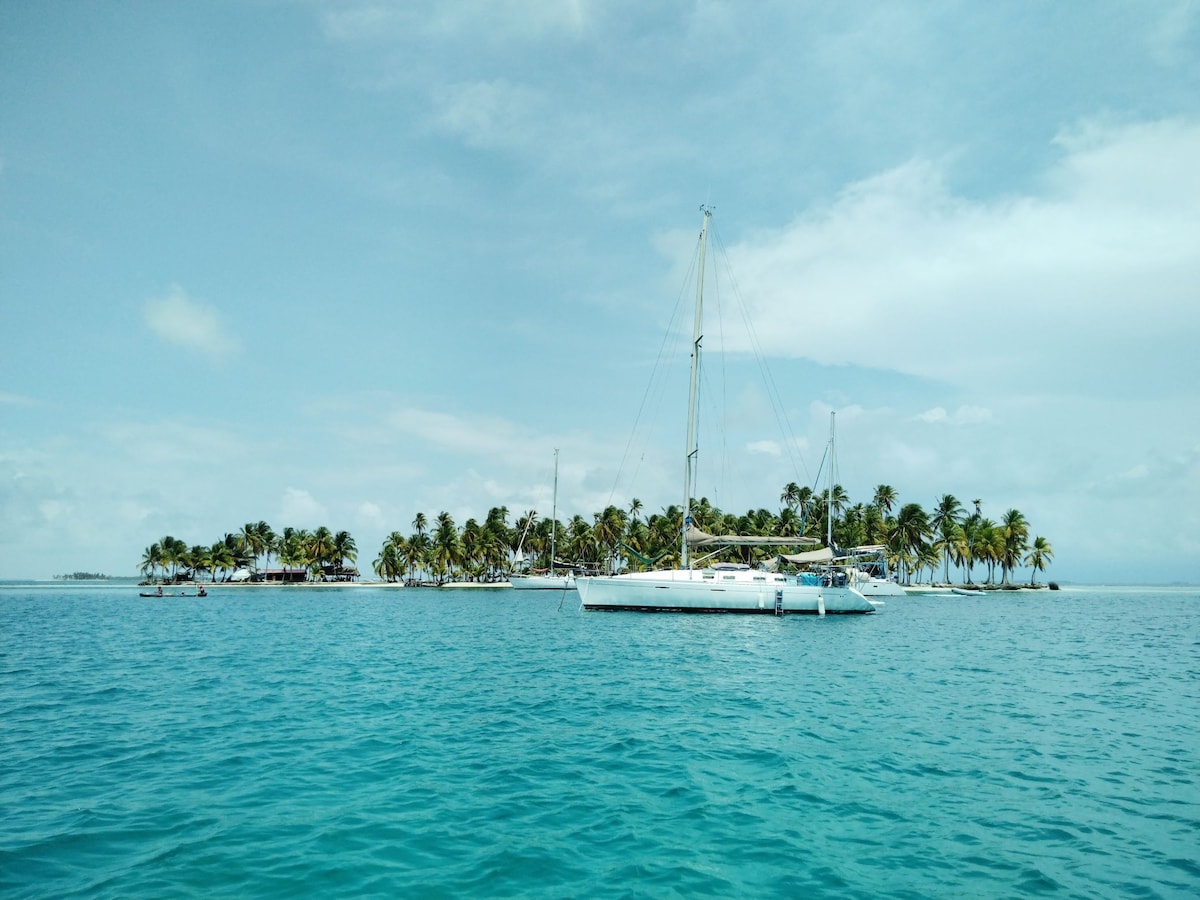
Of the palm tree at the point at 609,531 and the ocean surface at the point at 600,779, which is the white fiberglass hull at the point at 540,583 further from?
the ocean surface at the point at 600,779

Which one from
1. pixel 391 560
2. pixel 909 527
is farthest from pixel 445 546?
pixel 909 527

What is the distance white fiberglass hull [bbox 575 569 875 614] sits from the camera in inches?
1806

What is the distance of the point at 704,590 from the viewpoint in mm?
45844

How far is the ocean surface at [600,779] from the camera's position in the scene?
8336 millimetres

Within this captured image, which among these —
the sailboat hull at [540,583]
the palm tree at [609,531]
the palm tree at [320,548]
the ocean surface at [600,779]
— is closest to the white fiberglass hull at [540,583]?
the sailboat hull at [540,583]

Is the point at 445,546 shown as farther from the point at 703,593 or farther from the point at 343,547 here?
the point at 703,593

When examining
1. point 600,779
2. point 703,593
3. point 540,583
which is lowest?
point 540,583

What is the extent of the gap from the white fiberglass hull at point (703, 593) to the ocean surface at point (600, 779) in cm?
1866

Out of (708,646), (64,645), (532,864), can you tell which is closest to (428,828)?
(532,864)

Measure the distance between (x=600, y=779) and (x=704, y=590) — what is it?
34706 mm

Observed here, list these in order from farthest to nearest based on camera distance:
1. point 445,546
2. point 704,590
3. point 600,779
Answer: point 445,546, point 704,590, point 600,779

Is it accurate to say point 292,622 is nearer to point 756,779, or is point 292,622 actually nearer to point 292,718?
point 292,718

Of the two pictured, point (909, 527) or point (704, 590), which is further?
point (909, 527)

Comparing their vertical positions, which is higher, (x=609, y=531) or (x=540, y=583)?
(x=609, y=531)
